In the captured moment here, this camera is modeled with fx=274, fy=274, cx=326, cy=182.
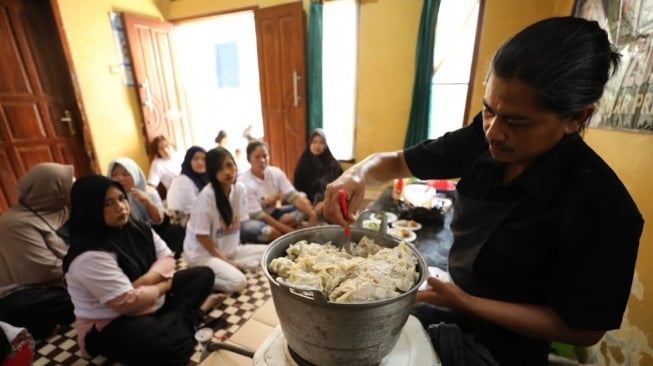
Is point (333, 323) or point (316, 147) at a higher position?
point (333, 323)

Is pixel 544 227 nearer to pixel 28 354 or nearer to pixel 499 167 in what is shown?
pixel 499 167

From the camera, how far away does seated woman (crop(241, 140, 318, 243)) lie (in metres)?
2.88

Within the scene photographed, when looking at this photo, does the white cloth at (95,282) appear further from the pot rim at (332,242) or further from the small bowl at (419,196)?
the small bowl at (419,196)

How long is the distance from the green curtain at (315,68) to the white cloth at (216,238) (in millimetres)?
1798

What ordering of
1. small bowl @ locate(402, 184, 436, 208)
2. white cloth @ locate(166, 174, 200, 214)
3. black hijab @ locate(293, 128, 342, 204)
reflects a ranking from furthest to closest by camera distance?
black hijab @ locate(293, 128, 342, 204) < white cloth @ locate(166, 174, 200, 214) < small bowl @ locate(402, 184, 436, 208)

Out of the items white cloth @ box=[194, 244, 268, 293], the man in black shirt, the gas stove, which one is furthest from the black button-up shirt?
white cloth @ box=[194, 244, 268, 293]

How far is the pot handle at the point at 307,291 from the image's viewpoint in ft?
1.48

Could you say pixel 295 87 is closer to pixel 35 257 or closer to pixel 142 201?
pixel 142 201

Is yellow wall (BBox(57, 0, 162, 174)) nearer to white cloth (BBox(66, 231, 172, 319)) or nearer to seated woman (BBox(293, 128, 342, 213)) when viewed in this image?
seated woman (BBox(293, 128, 342, 213))

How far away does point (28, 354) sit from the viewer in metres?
1.36

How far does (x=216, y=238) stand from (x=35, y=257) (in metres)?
1.08

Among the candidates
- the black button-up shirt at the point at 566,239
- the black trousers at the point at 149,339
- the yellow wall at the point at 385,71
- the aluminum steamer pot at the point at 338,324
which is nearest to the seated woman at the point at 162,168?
the black trousers at the point at 149,339

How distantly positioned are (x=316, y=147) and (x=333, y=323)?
9.38ft

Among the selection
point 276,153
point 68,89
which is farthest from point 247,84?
point 68,89
